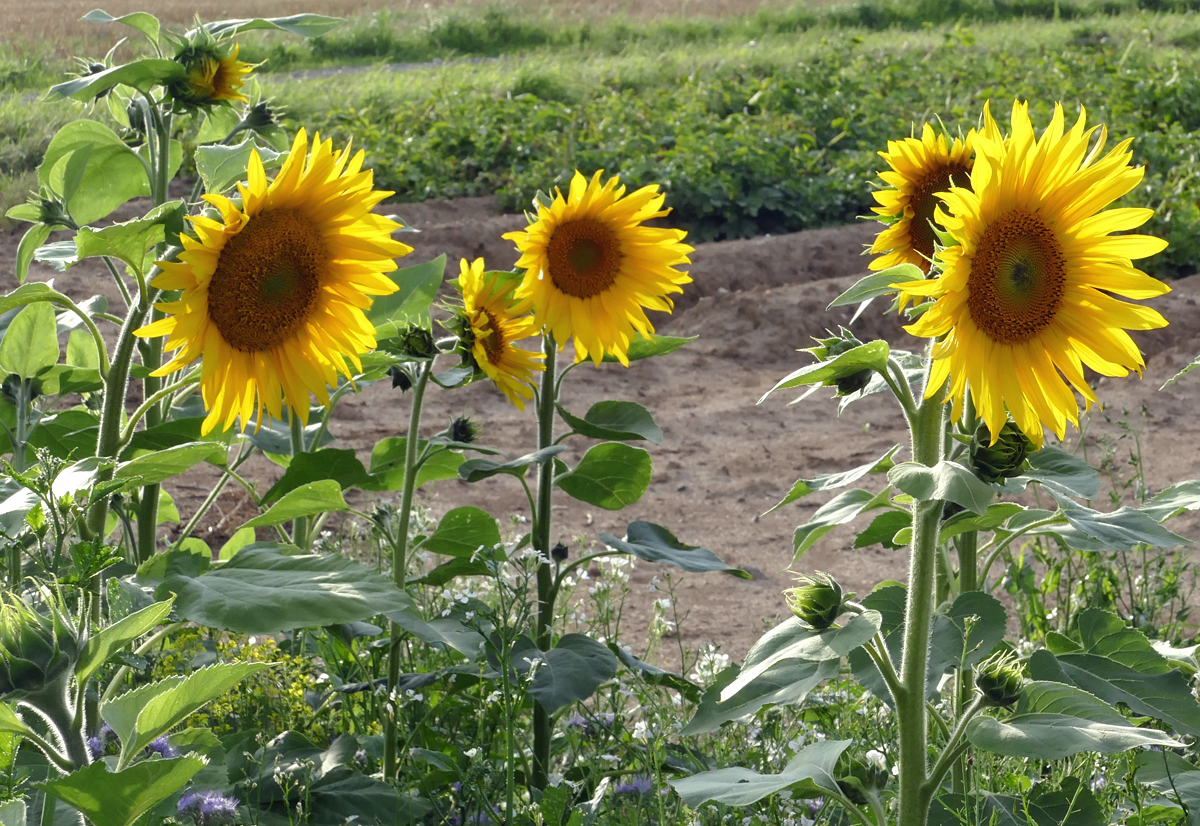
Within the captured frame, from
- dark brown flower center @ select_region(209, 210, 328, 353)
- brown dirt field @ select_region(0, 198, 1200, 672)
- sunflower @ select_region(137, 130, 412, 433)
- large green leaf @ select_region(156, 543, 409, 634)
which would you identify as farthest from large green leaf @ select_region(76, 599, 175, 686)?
brown dirt field @ select_region(0, 198, 1200, 672)

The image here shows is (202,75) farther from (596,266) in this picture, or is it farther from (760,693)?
(760,693)

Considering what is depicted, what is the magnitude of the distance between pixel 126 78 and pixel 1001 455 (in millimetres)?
1365

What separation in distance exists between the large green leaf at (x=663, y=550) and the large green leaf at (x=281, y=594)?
64 cm

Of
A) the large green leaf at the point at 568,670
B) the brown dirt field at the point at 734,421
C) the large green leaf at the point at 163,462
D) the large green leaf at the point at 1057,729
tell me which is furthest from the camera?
the brown dirt field at the point at 734,421

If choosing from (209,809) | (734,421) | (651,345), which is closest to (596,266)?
(651,345)

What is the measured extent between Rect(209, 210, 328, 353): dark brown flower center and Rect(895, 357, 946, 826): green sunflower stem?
876 millimetres

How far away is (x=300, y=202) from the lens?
164 cm

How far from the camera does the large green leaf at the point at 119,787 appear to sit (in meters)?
1.06

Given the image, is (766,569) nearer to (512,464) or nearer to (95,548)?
(512,464)

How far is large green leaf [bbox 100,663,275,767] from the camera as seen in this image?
45.2 inches

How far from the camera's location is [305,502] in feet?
5.62

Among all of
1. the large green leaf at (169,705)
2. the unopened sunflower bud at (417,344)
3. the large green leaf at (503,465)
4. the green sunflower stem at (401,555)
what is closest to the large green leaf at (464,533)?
the green sunflower stem at (401,555)

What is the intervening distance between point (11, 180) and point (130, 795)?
7.35 metres

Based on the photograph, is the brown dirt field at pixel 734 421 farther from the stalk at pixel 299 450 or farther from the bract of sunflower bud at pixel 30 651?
the bract of sunflower bud at pixel 30 651
